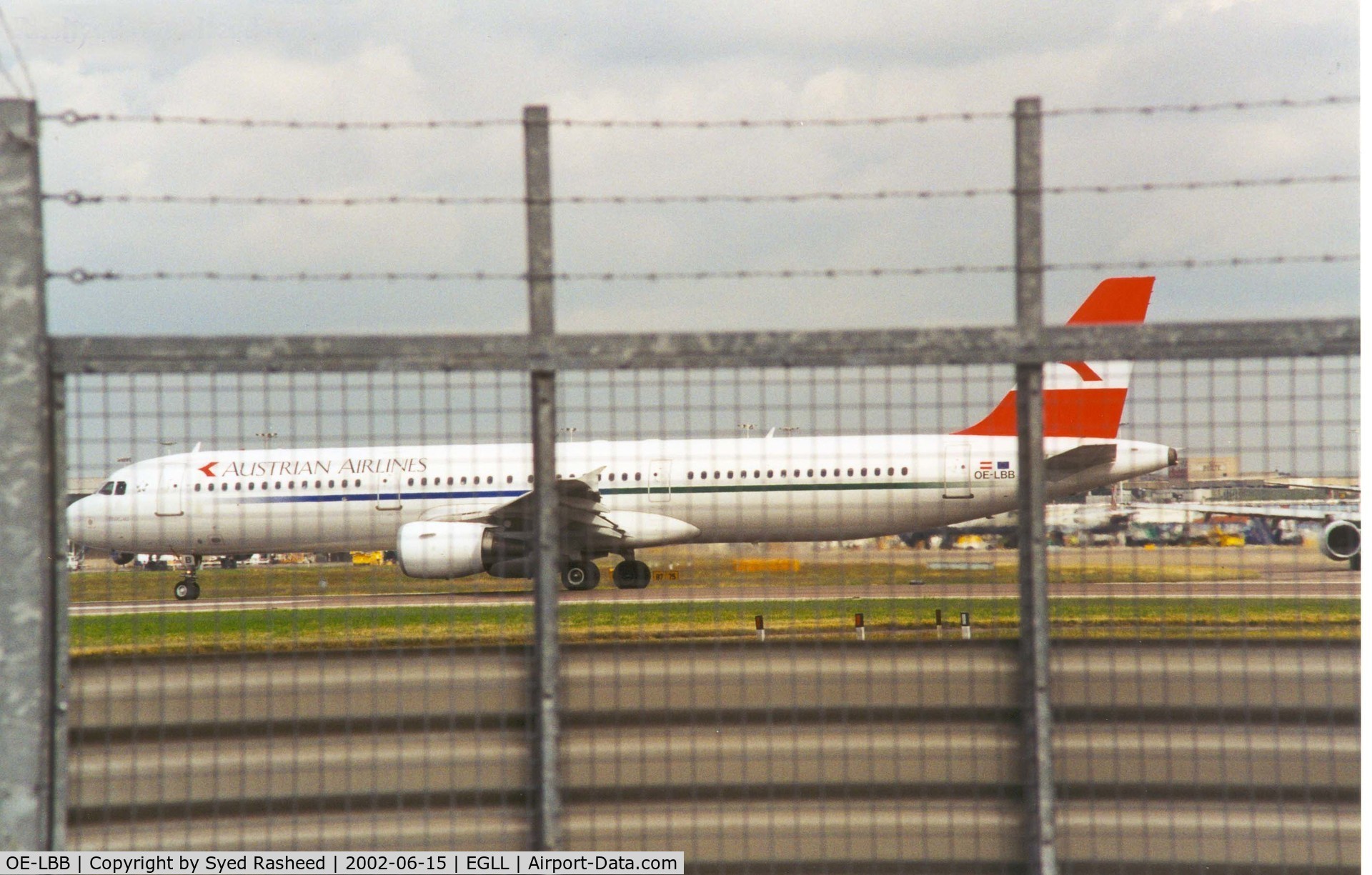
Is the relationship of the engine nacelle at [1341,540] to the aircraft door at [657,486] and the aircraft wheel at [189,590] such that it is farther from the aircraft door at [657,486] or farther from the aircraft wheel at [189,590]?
the aircraft door at [657,486]

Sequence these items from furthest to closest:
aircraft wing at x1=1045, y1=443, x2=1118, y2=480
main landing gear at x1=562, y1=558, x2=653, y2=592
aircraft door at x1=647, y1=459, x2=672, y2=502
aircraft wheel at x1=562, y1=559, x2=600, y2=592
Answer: aircraft door at x1=647, y1=459, x2=672, y2=502, aircraft wheel at x1=562, y1=559, x2=600, y2=592, main landing gear at x1=562, y1=558, x2=653, y2=592, aircraft wing at x1=1045, y1=443, x2=1118, y2=480

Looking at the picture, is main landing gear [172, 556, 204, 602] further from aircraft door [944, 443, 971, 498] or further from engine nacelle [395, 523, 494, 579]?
aircraft door [944, 443, 971, 498]

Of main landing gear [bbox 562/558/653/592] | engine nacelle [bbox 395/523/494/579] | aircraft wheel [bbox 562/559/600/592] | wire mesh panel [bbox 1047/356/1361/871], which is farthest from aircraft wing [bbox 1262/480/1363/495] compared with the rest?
aircraft wheel [bbox 562/559/600/592]

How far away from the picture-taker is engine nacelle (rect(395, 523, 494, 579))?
6371 millimetres

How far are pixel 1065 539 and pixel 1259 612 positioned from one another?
3.32 ft

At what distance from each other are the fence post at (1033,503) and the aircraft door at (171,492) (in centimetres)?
1534

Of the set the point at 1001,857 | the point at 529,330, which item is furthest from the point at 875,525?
the point at 529,330

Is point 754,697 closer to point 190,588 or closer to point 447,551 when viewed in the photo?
point 190,588

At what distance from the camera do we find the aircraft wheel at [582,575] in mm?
9492

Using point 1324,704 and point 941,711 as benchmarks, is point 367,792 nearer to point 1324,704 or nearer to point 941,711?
point 941,711

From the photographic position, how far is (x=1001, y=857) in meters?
4.68

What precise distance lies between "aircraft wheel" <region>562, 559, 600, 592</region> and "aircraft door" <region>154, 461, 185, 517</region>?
27.0 feet

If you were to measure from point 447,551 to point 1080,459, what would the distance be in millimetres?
5313

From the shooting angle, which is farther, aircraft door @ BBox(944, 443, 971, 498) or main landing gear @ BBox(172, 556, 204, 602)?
main landing gear @ BBox(172, 556, 204, 602)
